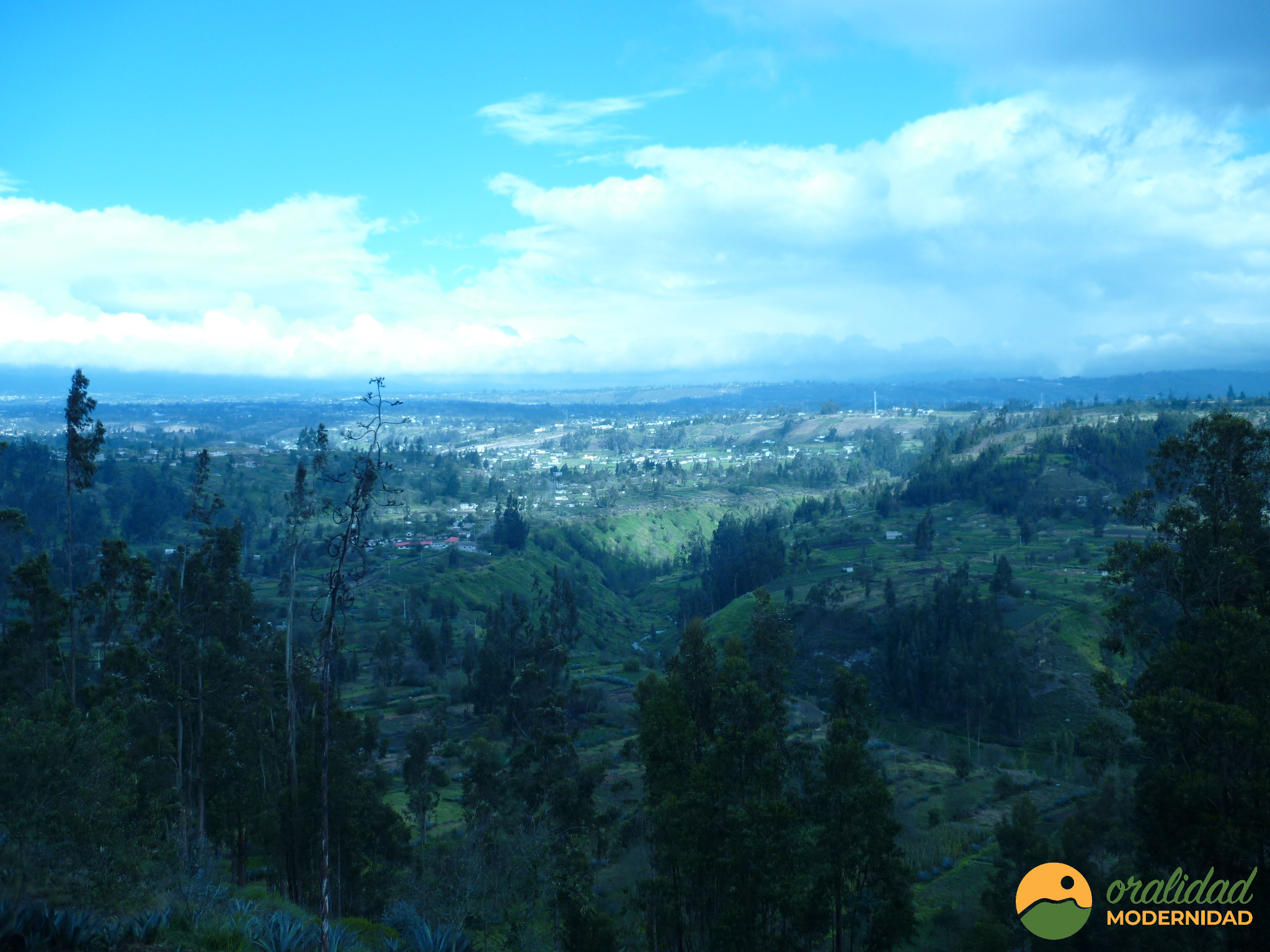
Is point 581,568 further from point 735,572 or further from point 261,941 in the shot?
point 261,941

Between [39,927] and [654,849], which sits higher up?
[39,927]

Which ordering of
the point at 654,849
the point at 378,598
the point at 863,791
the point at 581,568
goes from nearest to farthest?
the point at 863,791 < the point at 654,849 < the point at 378,598 < the point at 581,568

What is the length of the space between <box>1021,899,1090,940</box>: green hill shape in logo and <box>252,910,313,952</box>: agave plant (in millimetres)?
17845

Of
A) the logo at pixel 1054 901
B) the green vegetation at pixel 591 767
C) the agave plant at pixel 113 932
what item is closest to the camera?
the agave plant at pixel 113 932

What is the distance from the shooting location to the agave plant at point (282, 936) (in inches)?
637

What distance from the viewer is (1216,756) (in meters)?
19.2

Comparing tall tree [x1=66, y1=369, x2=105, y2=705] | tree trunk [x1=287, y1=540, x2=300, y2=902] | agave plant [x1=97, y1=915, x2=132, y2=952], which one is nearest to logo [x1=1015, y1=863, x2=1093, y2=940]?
agave plant [x1=97, y1=915, x2=132, y2=952]

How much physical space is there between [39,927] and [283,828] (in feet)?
63.8

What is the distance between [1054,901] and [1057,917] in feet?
1.73

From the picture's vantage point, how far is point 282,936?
53.8ft

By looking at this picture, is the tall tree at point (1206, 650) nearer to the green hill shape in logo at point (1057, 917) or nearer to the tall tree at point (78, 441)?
the green hill shape in logo at point (1057, 917)

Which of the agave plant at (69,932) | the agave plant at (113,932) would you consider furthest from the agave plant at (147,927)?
the agave plant at (69,932)

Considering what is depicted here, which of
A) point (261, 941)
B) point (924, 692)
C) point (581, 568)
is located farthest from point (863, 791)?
point (581, 568)

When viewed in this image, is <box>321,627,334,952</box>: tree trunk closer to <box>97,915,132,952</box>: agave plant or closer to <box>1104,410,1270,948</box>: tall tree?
<box>97,915,132,952</box>: agave plant
